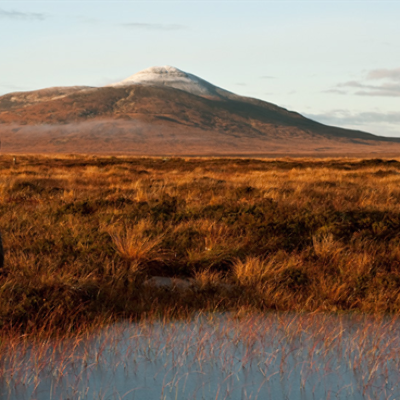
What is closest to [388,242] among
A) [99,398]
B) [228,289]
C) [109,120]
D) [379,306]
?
[379,306]

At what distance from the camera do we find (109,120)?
19238cm

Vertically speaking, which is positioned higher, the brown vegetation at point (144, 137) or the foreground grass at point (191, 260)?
the brown vegetation at point (144, 137)

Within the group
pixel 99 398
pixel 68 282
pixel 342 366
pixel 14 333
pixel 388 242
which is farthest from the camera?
pixel 388 242

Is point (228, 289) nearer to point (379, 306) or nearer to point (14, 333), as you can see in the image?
point (379, 306)

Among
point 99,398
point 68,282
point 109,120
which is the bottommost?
point 99,398

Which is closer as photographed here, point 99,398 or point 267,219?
point 99,398

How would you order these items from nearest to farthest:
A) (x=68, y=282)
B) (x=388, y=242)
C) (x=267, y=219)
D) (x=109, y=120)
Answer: (x=68, y=282), (x=388, y=242), (x=267, y=219), (x=109, y=120)

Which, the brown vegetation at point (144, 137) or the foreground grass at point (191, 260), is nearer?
the foreground grass at point (191, 260)

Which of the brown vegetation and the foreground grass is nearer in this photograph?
the foreground grass

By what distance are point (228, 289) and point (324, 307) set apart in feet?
3.45

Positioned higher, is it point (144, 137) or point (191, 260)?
point (144, 137)

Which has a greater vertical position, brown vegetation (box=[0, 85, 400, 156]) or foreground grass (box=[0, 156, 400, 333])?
brown vegetation (box=[0, 85, 400, 156])

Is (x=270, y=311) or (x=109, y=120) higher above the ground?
(x=109, y=120)

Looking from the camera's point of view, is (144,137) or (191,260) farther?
(144,137)
